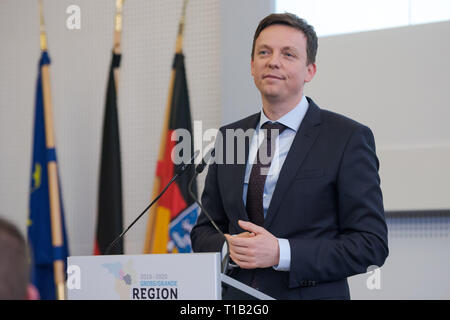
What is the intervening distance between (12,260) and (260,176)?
5.22 feet

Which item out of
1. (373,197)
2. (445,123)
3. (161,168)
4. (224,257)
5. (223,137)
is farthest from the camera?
(161,168)

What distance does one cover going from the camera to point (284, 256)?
189cm

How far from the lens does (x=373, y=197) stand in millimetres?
2066

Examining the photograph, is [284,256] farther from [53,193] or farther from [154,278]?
[53,193]

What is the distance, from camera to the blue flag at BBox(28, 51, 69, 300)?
15.1 feet

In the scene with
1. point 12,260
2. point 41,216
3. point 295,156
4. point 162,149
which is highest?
point 12,260

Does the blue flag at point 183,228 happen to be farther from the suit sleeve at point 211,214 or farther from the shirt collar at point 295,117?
the shirt collar at point 295,117

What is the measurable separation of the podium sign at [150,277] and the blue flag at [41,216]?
3025 millimetres

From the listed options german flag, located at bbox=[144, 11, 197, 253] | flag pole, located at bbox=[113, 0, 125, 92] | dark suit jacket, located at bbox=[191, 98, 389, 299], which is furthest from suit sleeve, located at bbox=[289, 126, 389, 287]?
flag pole, located at bbox=[113, 0, 125, 92]

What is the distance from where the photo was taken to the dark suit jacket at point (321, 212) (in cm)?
195

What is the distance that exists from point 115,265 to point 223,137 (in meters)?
1.04

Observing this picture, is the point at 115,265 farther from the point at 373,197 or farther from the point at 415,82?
the point at 415,82

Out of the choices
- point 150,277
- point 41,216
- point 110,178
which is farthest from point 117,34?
point 150,277

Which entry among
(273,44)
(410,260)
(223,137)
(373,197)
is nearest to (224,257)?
(373,197)
